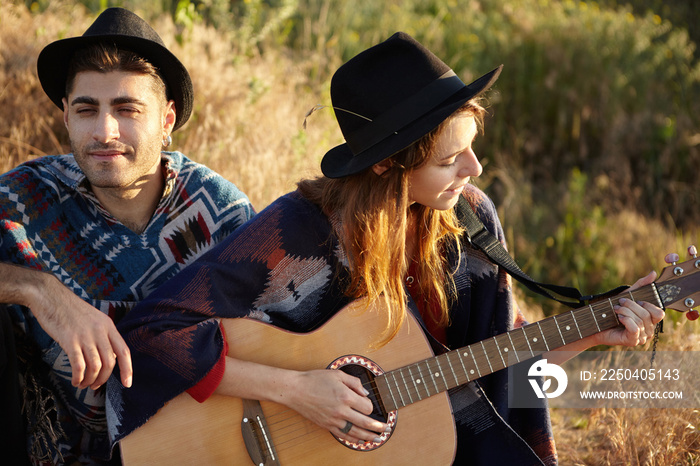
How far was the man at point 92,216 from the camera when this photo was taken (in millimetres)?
2611

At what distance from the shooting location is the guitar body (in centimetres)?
237

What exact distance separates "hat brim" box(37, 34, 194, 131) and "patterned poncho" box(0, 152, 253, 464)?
0.31 m

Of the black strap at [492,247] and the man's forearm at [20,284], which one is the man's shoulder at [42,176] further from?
the black strap at [492,247]

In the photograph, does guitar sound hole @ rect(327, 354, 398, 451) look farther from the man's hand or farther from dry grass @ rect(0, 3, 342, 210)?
dry grass @ rect(0, 3, 342, 210)

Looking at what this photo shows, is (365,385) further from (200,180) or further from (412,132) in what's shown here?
(200,180)

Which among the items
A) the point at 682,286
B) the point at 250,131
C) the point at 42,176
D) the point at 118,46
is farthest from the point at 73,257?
the point at 250,131

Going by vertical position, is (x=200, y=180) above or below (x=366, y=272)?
above

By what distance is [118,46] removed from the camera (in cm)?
270

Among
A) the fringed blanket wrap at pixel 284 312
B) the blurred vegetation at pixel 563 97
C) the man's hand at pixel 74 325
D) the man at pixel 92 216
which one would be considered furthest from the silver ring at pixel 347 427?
the blurred vegetation at pixel 563 97

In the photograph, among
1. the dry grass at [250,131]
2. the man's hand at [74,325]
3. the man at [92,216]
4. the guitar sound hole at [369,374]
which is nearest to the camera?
the man's hand at [74,325]

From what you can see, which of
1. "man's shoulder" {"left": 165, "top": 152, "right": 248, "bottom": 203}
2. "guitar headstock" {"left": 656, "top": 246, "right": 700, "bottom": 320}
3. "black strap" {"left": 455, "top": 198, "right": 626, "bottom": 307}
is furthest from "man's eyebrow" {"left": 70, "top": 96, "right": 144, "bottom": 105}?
"guitar headstock" {"left": 656, "top": 246, "right": 700, "bottom": 320}

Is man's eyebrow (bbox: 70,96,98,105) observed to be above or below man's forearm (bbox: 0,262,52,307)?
above

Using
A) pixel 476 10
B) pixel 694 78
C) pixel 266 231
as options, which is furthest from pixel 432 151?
pixel 476 10

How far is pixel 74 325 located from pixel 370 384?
1014mm
